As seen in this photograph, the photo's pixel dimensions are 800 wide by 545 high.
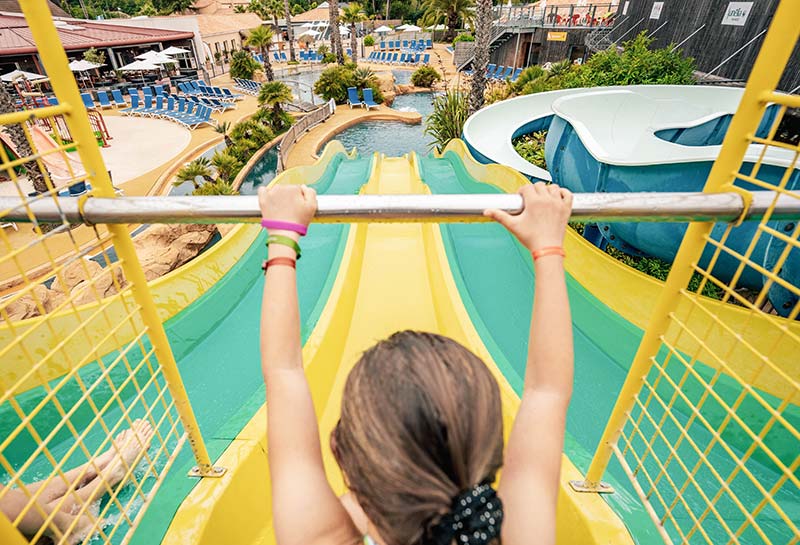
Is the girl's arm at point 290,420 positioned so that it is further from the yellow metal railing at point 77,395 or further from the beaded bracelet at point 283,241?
the yellow metal railing at point 77,395

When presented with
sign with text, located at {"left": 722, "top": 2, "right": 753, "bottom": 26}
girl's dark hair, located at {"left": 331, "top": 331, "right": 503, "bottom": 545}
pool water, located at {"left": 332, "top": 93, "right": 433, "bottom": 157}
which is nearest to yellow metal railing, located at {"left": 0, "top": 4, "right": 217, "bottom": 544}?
girl's dark hair, located at {"left": 331, "top": 331, "right": 503, "bottom": 545}

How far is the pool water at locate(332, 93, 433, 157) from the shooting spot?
45.3ft

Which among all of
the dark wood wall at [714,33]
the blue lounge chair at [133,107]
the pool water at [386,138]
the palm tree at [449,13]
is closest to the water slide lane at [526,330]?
the dark wood wall at [714,33]

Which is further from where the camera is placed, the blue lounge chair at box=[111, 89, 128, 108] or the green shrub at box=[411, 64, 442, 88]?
the green shrub at box=[411, 64, 442, 88]

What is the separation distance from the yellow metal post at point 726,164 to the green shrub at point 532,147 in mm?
6046

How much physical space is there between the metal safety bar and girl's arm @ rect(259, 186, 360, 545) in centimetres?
8

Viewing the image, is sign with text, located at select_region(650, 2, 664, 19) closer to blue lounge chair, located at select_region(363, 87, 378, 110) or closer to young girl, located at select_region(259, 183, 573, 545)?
blue lounge chair, located at select_region(363, 87, 378, 110)


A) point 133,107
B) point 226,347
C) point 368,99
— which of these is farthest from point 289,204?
point 133,107

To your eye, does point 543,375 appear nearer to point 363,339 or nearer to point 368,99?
point 363,339

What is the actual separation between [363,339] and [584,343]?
184cm

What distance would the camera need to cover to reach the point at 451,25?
34625 mm

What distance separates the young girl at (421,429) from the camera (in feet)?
2.25

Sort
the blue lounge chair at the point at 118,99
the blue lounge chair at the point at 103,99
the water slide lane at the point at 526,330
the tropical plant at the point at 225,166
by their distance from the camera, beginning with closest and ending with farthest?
the water slide lane at the point at 526,330 < the tropical plant at the point at 225,166 < the blue lounge chair at the point at 103,99 < the blue lounge chair at the point at 118,99

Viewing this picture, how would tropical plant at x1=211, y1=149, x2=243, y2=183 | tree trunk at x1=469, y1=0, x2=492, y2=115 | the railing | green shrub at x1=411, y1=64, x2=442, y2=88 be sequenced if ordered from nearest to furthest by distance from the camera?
1. tree trunk at x1=469, y1=0, x2=492, y2=115
2. tropical plant at x1=211, y1=149, x2=243, y2=183
3. the railing
4. green shrub at x1=411, y1=64, x2=442, y2=88
